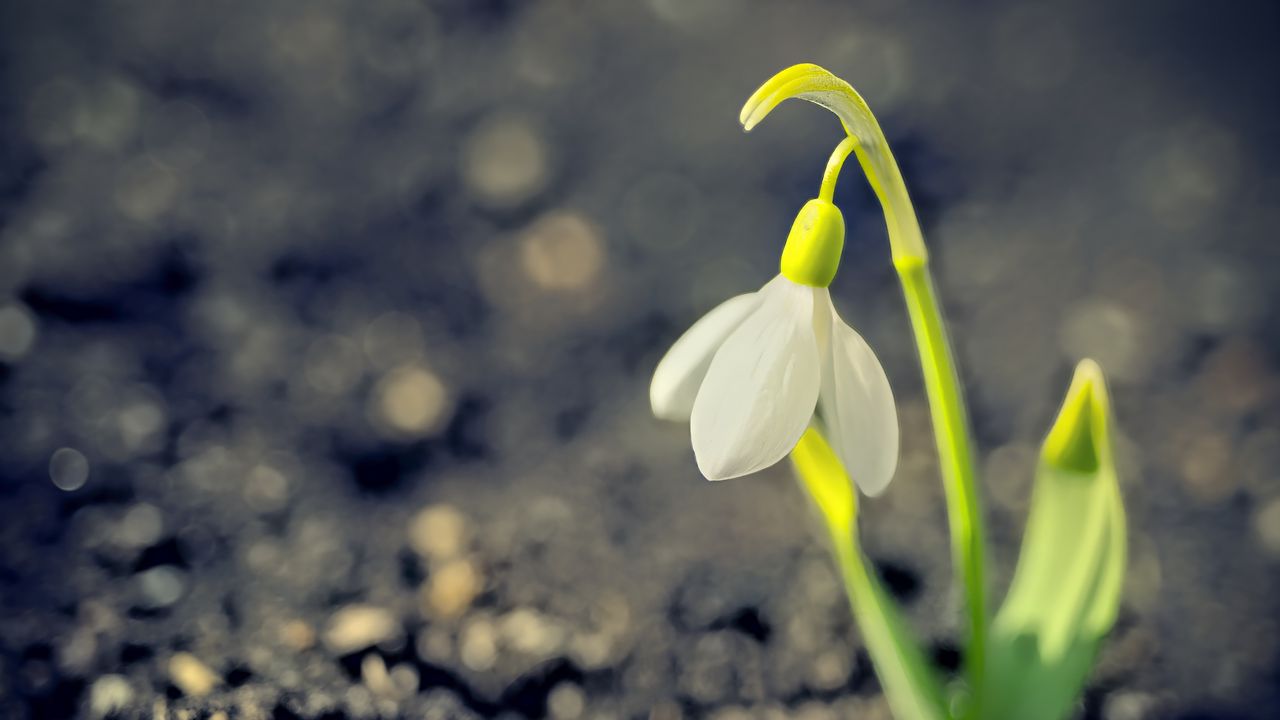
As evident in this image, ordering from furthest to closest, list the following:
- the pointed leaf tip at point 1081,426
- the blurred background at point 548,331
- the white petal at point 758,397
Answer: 1. the blurred background at point 548,331
2. the pointed leaf tip at point 1081,426
3. the white petal at point 758,397

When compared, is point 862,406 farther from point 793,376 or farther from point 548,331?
point 548,331

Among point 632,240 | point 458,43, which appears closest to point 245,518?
point 632,240

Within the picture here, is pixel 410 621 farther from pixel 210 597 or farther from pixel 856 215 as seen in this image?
pixel 856 215

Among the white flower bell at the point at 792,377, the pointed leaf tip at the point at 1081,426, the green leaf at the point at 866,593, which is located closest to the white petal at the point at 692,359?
the white flower bell at the point at 792,377

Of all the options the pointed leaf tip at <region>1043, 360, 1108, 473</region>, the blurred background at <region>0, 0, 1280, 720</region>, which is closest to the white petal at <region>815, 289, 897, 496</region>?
the pointed leaf tip at <region>1043, 360, 1108, 473</region>

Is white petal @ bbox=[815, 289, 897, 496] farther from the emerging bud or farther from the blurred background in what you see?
the blurred background

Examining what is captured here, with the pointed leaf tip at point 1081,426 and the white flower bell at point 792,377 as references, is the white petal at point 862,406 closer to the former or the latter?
the white flower bell at point 792,377
